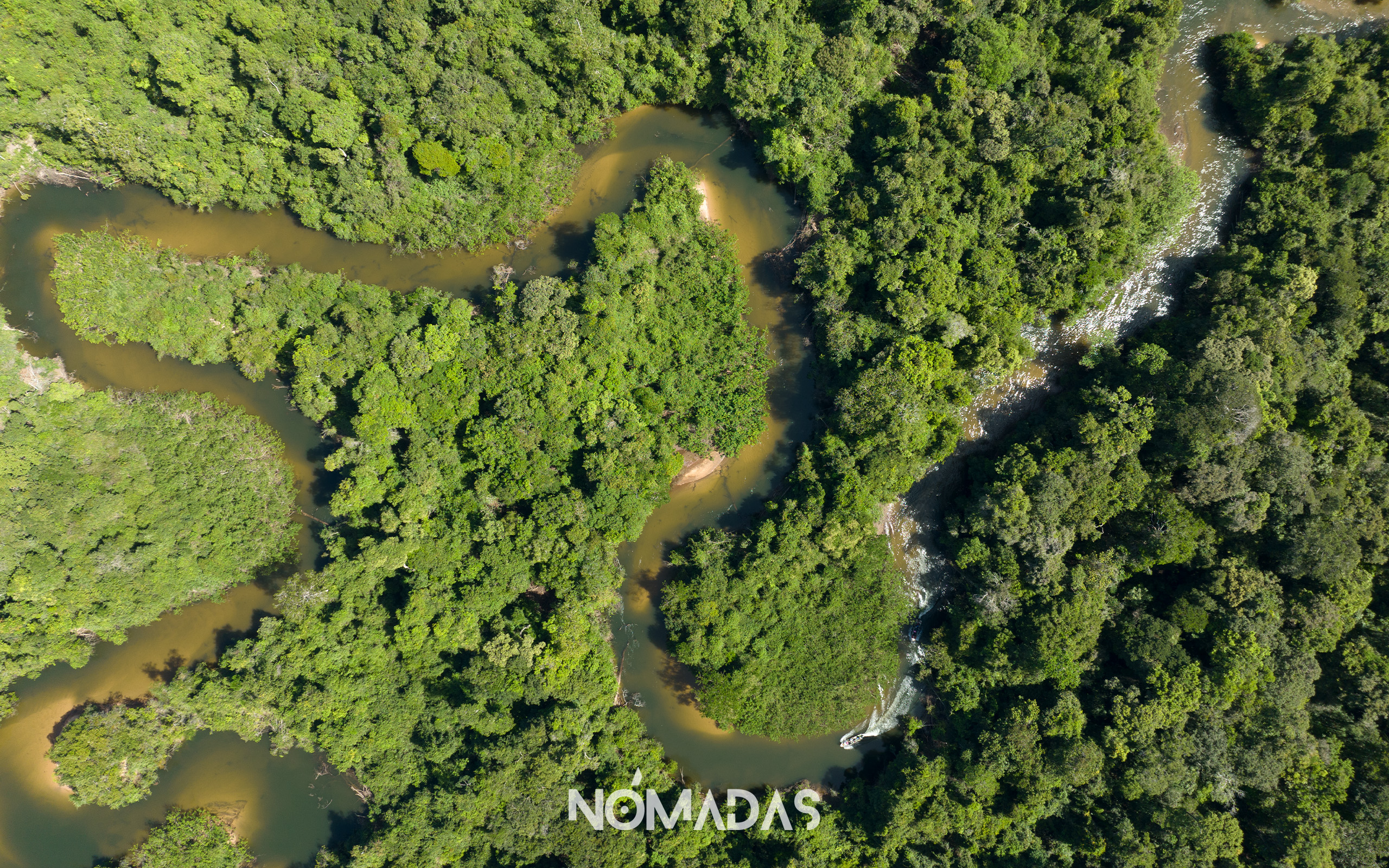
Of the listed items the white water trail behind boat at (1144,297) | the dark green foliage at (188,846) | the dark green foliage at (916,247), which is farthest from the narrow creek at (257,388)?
the white water trail behind boat at (1144,297)

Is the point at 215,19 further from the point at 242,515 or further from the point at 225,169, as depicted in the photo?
the point at 242,515

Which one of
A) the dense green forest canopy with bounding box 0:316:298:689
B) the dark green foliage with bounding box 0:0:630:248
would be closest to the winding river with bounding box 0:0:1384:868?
the dense green forest canopy with bounding box 0:316:298:689

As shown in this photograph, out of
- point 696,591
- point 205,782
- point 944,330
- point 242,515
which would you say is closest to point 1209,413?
point 944,330

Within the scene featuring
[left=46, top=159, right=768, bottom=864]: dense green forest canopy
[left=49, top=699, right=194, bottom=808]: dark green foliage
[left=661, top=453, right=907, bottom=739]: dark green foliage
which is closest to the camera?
[left=49, top=699, right=194, bottom=808]: dark green foliage

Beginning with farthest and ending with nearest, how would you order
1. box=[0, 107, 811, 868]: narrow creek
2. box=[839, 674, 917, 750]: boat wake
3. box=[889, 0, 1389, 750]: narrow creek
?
box=[889, 0, 1389, 750]: narrow creek, box=[839, 674, 917, 750]: boat wake, box=[0, 107, 811, 868]: narrow creek

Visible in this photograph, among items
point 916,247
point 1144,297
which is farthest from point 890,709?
point 1144,297

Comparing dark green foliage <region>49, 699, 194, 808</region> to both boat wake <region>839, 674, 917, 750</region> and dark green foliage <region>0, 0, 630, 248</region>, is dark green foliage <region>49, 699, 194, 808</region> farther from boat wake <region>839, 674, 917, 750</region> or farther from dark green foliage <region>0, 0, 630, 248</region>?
boat wake <region>839, 674, 917, 750</region>

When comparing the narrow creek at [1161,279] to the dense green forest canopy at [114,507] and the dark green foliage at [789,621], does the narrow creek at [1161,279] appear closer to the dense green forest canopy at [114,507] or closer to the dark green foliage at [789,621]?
the dark green foliage at [789,621]
